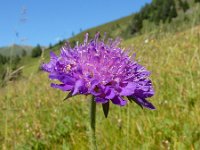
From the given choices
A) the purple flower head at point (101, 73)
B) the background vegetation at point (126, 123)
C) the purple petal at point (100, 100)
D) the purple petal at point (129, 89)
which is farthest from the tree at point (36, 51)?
the purple petal at point (100, 100)

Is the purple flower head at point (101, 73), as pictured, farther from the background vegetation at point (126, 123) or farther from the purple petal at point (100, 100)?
the background vegetation at point (126, 123)

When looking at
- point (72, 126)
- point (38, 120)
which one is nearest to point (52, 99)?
point (38, 120)

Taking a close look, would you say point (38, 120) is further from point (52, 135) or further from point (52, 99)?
point (52, 99)

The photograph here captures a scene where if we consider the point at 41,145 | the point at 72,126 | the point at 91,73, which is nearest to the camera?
the point at 91,73

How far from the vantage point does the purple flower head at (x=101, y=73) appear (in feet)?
5.59

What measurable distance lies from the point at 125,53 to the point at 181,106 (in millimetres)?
1915

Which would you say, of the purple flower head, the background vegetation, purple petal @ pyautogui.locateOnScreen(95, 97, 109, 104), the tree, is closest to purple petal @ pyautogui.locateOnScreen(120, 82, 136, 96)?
the purple flower head

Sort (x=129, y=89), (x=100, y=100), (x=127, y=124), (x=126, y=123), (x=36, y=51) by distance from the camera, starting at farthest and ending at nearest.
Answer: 1. (x=36, y=51)
2. (x=126, y=123)
3. (x=127, y=124)
4. (x=129, y=89)
5. (x=100, y=100)

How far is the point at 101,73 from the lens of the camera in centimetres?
190

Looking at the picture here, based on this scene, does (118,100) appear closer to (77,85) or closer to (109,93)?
(109,93)

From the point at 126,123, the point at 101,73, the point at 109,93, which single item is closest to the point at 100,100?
the point at 109,93

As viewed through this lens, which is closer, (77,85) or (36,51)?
(77,85)

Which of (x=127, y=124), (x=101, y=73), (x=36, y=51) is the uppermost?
(x=36, y=51)

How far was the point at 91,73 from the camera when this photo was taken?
75.0 inches
